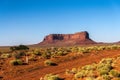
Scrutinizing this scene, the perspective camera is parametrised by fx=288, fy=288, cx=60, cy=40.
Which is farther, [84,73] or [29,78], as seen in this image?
[29,78]

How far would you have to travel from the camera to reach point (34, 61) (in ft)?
112

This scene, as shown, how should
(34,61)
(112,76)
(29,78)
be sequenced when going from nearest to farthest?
(112,76), (29,78), (34,61)

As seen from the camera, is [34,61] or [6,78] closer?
[6,78]

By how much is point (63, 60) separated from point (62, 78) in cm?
1312

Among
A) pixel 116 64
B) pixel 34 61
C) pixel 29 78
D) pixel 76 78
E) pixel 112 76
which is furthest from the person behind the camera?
pixel 34 61

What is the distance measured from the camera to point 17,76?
2523cm

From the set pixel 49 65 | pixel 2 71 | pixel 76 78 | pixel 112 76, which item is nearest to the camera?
pixel 112 76

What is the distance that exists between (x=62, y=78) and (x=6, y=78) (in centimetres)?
546

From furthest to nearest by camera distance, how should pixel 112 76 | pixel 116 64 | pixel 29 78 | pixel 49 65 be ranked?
pixel 49 65, pixel 116 64, pixel 29 78, pixel 112 76

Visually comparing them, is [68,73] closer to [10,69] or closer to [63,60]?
[10,69]

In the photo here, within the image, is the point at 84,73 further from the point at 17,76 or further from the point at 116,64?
the point at 17,76

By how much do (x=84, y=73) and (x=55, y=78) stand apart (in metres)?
2.40

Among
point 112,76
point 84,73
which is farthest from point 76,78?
point 112,76

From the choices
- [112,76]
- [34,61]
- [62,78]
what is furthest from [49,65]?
[112,76]
